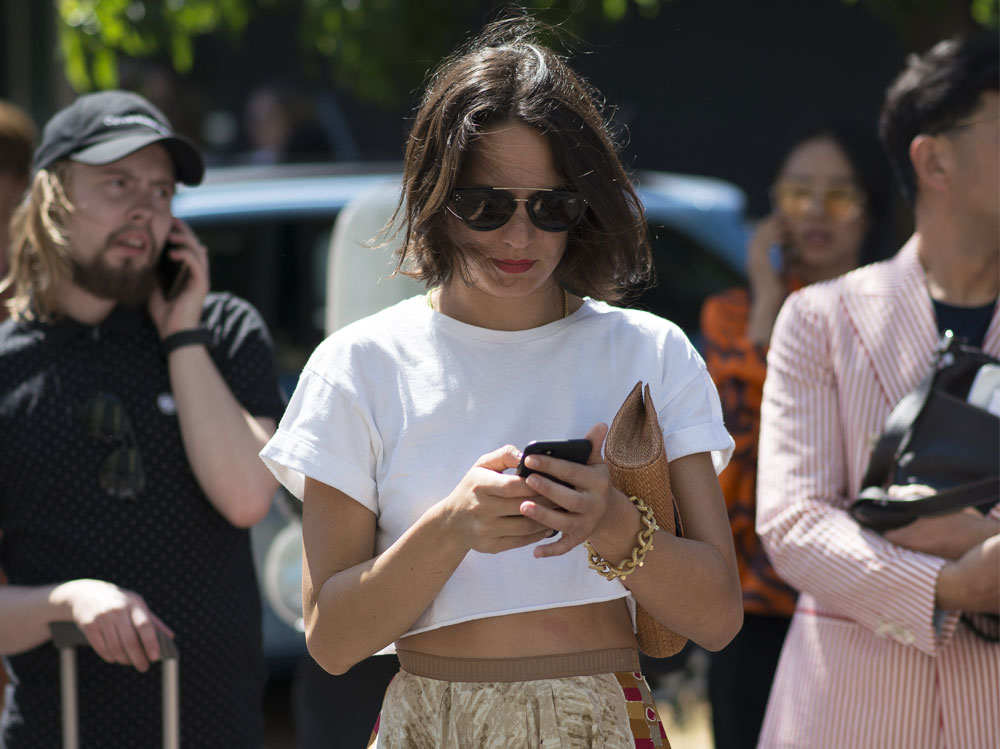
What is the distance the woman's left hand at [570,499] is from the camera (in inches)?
66.3

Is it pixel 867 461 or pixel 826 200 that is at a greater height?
pixel 826 200

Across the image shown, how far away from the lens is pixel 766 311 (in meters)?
3.68

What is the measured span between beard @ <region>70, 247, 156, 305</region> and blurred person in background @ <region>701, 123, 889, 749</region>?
155 centimetres

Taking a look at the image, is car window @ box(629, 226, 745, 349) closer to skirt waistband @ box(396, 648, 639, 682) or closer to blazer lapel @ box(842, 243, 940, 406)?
blazer lapel @ box(842, 243, 940, 406)

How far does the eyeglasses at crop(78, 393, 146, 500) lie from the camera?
2764 millimetres

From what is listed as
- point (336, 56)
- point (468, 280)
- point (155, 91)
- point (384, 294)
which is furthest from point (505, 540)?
point (155, 91)

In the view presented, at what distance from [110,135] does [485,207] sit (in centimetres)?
136

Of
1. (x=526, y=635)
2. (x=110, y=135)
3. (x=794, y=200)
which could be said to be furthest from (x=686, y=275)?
(x=526, y=635)

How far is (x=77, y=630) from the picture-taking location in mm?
2619

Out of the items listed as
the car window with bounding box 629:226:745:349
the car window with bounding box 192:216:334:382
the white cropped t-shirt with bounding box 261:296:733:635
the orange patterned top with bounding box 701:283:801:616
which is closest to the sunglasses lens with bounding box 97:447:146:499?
the white cropped t-shirt with bounding box 261:296:733:635

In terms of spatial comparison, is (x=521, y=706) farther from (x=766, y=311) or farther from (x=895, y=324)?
(x=766, y=311)

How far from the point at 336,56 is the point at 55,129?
325 cm

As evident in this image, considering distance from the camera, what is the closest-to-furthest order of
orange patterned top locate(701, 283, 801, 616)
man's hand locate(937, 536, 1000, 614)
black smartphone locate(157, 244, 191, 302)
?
man's hand locate(937, 536, 1000, 614) → black smartphone locate(157, 244, 191, 302) → orange patterned top locate(701, 283, 801, 616)

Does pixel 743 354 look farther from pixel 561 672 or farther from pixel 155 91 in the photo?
pixel 155 91
